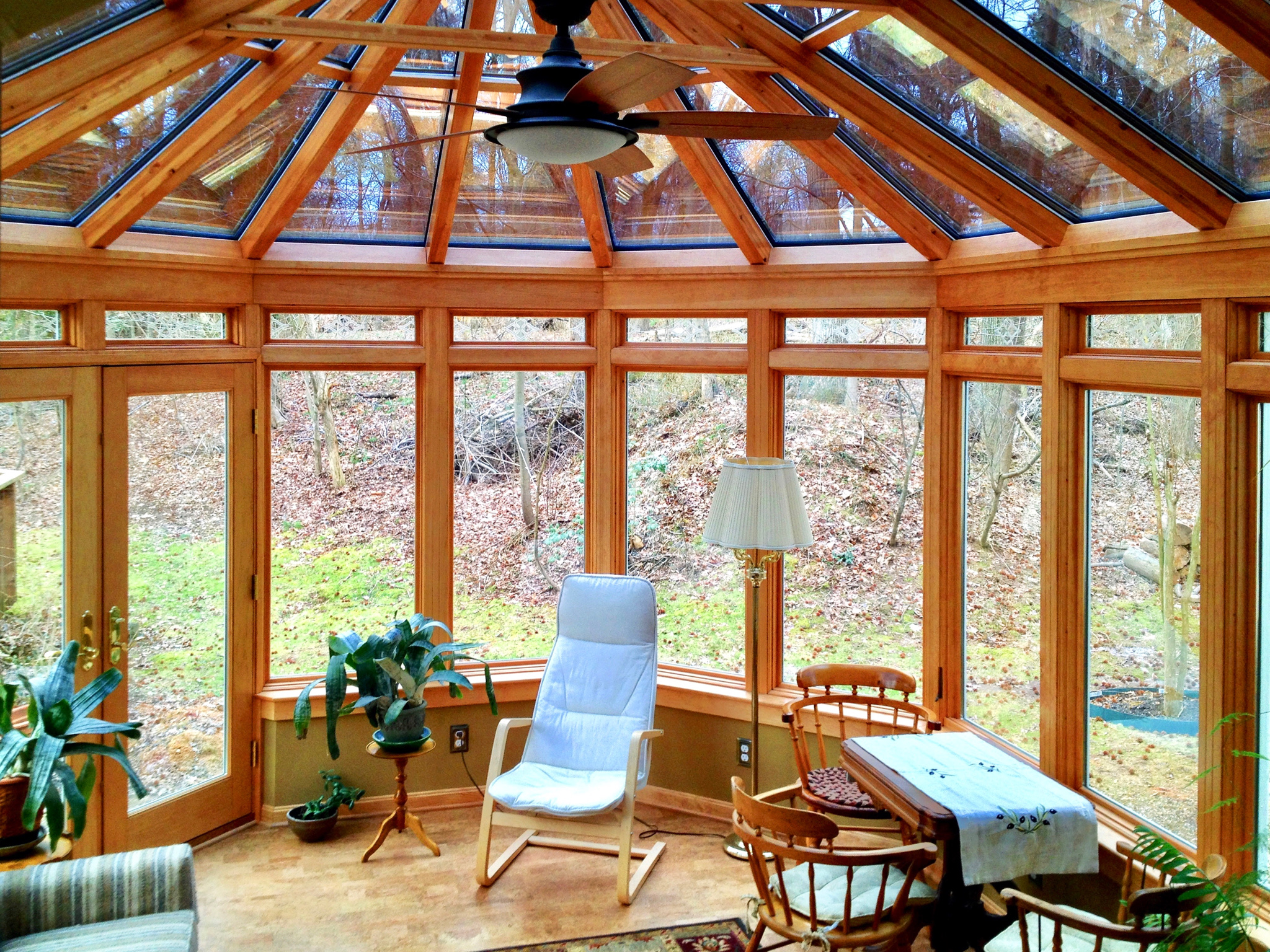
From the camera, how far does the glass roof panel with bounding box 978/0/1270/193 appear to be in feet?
9.18

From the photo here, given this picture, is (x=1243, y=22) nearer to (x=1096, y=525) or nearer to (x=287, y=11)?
(x=1096, y=525)

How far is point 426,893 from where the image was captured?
438 cm

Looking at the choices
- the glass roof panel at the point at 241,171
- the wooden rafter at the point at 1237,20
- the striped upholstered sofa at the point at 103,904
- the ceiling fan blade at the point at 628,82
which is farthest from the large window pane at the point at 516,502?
the wooden rafter at the point at 1237,20

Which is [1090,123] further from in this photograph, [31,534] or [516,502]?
[31,534]

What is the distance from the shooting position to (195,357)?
475 centimetres

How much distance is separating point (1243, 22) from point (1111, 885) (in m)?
2.69

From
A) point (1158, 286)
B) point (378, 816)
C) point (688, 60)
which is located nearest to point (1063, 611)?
point (1158, 286)

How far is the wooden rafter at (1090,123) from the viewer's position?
3.09 m

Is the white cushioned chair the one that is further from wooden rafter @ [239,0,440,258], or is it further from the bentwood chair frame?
wooden rafter @ [239,0,440,258]

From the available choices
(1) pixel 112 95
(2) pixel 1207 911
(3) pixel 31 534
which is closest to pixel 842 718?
(2) pixel 1207 911

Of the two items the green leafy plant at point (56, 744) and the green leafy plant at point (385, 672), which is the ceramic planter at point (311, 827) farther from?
the green leafy plant at point (56, 744)

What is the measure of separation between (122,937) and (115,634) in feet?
5.42

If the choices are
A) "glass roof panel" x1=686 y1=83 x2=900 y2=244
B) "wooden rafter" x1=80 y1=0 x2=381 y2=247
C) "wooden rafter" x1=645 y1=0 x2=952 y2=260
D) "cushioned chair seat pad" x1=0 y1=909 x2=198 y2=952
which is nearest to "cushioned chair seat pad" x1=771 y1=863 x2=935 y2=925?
"cushioned chair seat pad" x1=0 y1=909 x2=198 y2=952

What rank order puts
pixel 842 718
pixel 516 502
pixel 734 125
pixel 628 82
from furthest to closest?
pixel 516 502 < pixel 842 718 < pixel 734 125 < pixel 628 82
